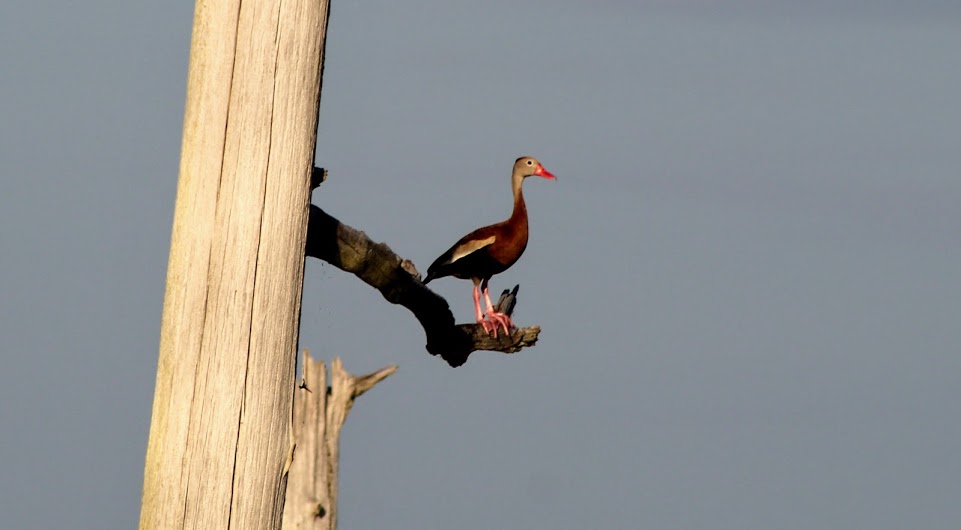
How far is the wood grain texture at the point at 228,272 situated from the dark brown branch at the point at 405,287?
485 millimetres

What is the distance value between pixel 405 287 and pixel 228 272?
3576mm

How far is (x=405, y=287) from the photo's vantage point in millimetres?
6852

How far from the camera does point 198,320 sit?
3.29 meters

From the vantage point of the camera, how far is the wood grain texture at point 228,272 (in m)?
3.28

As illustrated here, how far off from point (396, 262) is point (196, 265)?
10.1ft

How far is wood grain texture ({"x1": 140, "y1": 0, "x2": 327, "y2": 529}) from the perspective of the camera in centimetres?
328

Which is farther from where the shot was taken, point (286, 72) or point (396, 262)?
point (396, 262)

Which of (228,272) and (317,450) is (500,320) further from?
(228,272)

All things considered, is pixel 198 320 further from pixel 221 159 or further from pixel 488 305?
pixel 488 305

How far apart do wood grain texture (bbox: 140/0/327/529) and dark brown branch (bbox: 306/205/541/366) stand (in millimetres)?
485

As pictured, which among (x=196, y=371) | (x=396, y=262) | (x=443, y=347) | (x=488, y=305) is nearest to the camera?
(x=196, y=371)

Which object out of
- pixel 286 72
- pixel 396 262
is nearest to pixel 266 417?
pixel 286 72

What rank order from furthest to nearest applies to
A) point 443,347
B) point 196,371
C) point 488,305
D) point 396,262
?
point 488,305 < point 443,347 < point 396,262 < point 196,371

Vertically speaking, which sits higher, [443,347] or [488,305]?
[488,305]
